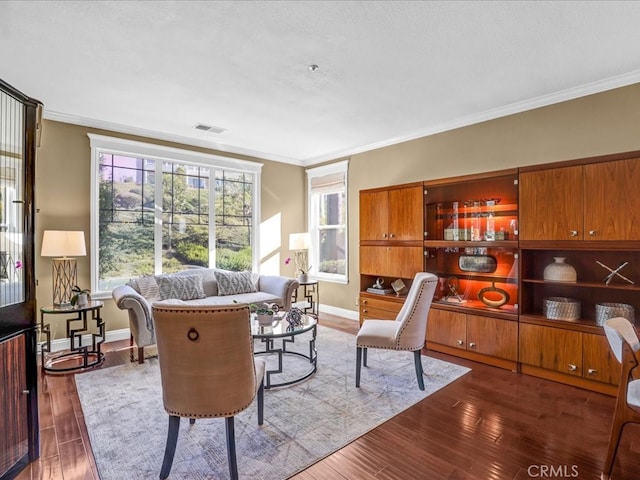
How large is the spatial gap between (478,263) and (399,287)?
102 cm

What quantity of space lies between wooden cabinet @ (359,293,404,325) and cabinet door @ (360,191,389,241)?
0.77 metres

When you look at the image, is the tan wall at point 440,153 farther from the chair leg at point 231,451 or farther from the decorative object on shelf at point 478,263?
the chair leg at point 231,451

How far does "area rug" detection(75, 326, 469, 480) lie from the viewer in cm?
198

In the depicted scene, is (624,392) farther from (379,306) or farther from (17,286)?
(17,286)

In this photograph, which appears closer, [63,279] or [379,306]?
[63,279]

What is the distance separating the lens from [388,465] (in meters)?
1.98

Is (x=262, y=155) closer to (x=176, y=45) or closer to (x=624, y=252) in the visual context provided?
(x=176, y=45)

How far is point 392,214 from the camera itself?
4.29 meters

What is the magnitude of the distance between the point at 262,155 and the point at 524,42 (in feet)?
13.4

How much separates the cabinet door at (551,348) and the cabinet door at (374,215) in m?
1.87

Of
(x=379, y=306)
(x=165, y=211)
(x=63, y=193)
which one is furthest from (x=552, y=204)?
(x=63, y=193)

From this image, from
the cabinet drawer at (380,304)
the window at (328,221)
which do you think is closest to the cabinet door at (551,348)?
the cabinet drawer at (380,304)

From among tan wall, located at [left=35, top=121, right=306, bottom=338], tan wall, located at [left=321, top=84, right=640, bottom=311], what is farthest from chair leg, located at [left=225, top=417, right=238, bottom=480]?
tan wall, located at [left=321, top=84, right=640, bottom=311]

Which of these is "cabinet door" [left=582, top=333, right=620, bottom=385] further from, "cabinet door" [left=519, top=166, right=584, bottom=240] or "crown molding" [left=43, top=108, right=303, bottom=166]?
"crown molding" [left=43, top=108, right=303, bottom=166]
